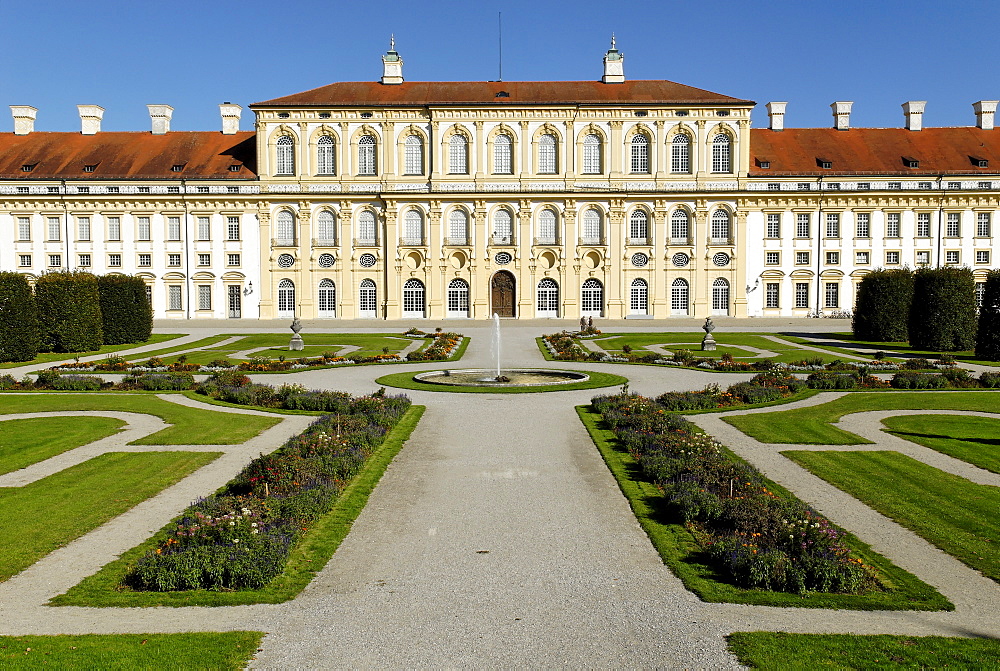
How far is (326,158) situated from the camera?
214 feet

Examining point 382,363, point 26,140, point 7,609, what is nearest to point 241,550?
point 7,609

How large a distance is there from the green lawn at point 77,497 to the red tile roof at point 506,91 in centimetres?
5237

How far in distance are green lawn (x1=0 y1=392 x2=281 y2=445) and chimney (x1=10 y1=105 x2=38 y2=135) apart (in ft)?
185

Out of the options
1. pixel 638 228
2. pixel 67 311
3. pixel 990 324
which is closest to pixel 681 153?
pixel 638 228

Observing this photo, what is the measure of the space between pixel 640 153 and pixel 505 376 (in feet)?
135

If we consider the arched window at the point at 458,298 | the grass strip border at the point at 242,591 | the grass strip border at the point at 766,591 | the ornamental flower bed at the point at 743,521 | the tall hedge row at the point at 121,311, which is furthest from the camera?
the arched window at the point at 458,298

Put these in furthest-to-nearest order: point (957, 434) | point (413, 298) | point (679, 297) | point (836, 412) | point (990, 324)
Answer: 1. point (413, 298)
2. point (679, 297)
3. point (990, 324)
4. point (836, 412)
5. point (957, 434)

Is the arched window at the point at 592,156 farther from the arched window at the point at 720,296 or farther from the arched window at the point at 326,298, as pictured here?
the arched window at the point at 326,298

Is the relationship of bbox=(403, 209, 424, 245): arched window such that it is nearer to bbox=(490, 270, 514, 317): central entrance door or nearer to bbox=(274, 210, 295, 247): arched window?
bbox=(490, 270, 514, 317): central entrance door

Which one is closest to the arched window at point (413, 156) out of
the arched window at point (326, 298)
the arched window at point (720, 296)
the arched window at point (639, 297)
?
the arched window at point (326, 298)

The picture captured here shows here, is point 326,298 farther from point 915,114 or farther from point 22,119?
point 915,114

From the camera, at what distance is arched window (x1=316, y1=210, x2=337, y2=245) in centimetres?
6531

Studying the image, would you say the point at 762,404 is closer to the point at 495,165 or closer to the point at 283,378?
the point at 283,378

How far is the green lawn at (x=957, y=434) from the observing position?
15738 mm
